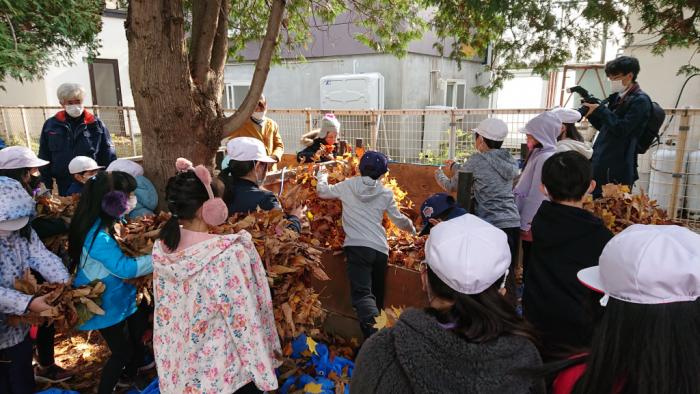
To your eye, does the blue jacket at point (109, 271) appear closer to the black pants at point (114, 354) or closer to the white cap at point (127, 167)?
the black pants at point (114, 354)

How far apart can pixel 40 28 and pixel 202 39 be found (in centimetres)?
429

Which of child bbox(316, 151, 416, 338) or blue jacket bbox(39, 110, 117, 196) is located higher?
blue jacket bbox(39, 110, 117, 196)

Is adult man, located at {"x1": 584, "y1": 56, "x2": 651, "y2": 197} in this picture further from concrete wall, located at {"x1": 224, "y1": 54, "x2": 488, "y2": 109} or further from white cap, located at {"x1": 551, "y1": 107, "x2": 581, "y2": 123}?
concrete wall, located at {"x1": 224, "y1": 54, "x2": 488, "y2": 109}

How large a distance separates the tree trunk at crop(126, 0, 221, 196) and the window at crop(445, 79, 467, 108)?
11.6 meters

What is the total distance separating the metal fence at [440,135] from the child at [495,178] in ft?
6.94

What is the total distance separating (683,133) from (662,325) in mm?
6276

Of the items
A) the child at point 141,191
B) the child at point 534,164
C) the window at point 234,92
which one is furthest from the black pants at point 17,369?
the window at point 234,92

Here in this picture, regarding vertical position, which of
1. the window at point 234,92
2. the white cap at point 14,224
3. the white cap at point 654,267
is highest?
the window at point 234,92

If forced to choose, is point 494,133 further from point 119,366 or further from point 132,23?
point 119,366

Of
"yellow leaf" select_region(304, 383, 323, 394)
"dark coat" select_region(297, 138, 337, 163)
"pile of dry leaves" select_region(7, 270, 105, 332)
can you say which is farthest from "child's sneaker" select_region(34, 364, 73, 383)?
"dark coat" select_region(297, 138, 337, 163)

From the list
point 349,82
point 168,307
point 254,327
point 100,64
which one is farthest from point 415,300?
point 100,64

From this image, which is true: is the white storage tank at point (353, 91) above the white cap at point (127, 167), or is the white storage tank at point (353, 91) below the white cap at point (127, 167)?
above

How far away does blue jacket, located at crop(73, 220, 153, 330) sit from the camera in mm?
2668

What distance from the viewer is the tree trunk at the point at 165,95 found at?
11.0 ft
